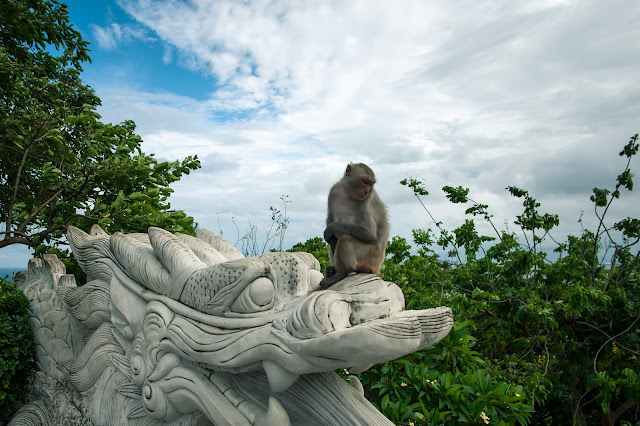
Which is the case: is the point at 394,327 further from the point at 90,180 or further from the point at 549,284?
the point at 549,284

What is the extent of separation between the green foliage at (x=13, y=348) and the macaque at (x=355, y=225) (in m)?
1.97

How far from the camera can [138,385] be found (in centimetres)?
233

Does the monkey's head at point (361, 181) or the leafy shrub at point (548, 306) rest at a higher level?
the monkey's head at point (361, 181)

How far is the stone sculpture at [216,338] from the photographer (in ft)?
5.89

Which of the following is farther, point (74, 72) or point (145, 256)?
point (74, 72)

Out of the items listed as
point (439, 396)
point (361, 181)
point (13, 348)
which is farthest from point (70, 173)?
point (439, 396)

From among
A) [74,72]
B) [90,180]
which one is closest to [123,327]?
[90,180]

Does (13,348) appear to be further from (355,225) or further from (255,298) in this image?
(355,225)

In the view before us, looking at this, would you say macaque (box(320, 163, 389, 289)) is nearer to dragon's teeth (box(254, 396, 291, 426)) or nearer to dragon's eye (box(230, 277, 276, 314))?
dragon's eye (box(230, 277, 276, 314))

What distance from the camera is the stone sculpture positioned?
5.89 ft

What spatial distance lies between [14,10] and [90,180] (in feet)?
10.7

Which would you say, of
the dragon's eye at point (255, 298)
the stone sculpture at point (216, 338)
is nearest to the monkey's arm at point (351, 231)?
the stone sculpture at point (216, 338)

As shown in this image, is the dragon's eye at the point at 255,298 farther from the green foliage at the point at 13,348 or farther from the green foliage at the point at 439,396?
the green foliage at the point at 13,348

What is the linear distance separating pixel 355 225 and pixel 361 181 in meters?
0.30
